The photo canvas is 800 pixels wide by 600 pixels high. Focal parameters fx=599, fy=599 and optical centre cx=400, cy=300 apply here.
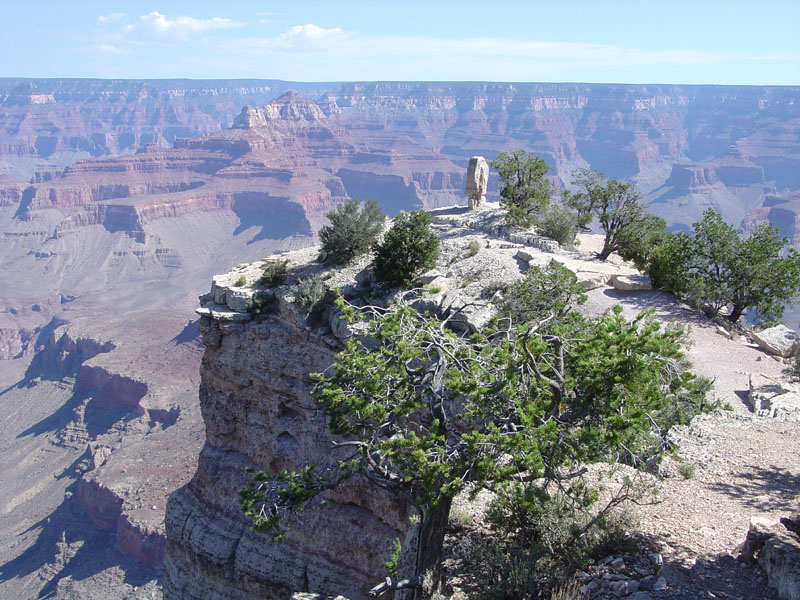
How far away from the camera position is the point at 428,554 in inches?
371

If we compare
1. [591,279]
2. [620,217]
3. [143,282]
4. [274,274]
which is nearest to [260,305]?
[274,274]

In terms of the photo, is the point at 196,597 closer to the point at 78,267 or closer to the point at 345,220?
the point at 345,220

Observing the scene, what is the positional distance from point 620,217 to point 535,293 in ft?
37.8

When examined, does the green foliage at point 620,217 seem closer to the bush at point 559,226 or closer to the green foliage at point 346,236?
the bush at point 559,226

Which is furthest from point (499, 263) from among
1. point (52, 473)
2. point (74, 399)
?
point (74, 399)

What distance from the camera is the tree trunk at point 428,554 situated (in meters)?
9.38

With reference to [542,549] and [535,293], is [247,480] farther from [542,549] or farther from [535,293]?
[542,549]

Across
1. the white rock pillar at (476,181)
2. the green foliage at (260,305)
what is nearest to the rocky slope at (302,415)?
the green foliage at (260,305)

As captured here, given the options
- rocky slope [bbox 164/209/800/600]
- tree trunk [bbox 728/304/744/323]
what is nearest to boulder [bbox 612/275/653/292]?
rocky slope [bbox 164/209/800/600]

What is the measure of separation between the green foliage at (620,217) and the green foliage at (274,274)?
534 inches

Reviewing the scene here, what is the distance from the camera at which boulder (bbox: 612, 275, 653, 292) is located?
21594 millimetres

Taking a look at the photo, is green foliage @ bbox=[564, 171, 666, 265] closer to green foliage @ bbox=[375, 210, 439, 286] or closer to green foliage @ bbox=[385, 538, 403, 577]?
green foliage @ bbox=[375, 210, 439, 286]

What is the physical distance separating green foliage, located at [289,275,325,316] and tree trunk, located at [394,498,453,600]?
1029cm

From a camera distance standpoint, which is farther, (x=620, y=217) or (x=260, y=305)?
(x=620, y=217)
